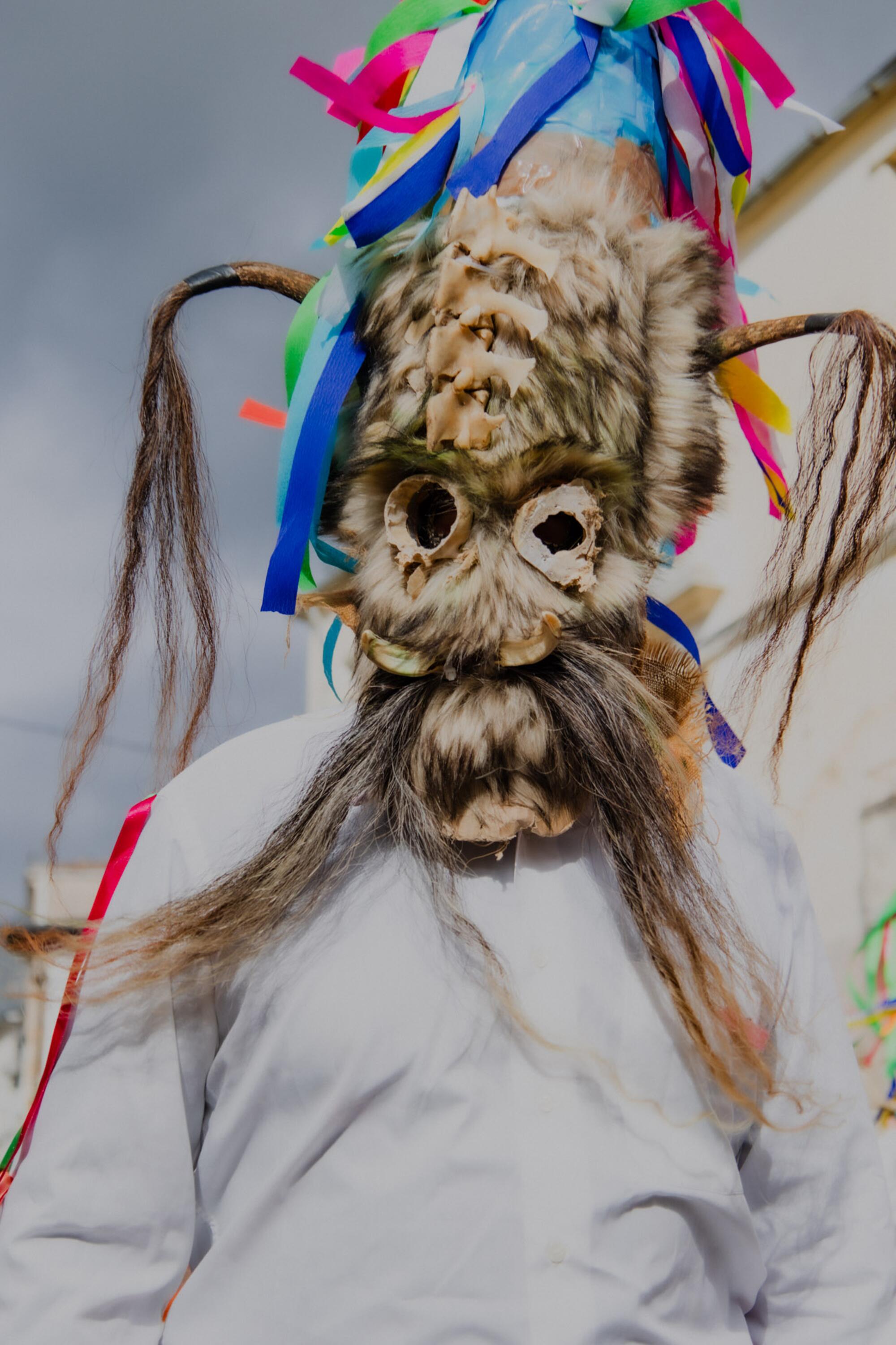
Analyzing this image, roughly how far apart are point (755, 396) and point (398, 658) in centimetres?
64

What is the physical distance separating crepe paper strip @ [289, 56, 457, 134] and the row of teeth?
0.21 m

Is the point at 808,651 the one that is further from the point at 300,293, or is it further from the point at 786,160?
the point at 786,160

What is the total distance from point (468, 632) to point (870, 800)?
394cm

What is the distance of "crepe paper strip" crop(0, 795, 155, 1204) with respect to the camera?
114 centimetres

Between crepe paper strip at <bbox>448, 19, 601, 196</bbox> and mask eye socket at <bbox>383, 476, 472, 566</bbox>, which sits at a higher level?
crepe paper strip at <bbox>448, 19, 601, 196</bbox>

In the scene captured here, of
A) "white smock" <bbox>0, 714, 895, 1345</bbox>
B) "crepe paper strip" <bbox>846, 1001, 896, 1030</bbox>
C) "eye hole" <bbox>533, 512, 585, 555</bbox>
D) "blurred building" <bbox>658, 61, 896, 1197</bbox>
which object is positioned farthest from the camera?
"blurred building" <bbox>658, 61, 896, 1197</bbox>

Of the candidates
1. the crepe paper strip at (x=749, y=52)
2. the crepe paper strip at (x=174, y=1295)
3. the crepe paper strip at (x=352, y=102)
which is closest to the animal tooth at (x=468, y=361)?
the crepe paper strip at (x=352, y=102)

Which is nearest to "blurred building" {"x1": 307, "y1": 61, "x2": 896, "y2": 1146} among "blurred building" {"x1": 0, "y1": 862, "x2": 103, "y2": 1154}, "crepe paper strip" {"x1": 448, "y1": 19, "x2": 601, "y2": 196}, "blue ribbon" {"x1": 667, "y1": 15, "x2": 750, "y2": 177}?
"blurred building" {"x1": 0, "y1": 862, "x2": 103, "y2": 1154}

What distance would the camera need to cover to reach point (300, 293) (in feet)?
4.58

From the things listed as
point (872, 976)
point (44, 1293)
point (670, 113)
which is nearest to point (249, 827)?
point (44, 1293)

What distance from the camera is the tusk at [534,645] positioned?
3.70ft

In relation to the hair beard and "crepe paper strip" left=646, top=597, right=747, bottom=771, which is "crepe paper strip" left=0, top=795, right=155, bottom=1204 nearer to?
the hair beard

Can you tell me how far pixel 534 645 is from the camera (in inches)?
44.8

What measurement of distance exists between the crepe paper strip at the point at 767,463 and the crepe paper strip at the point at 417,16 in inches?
24.3
